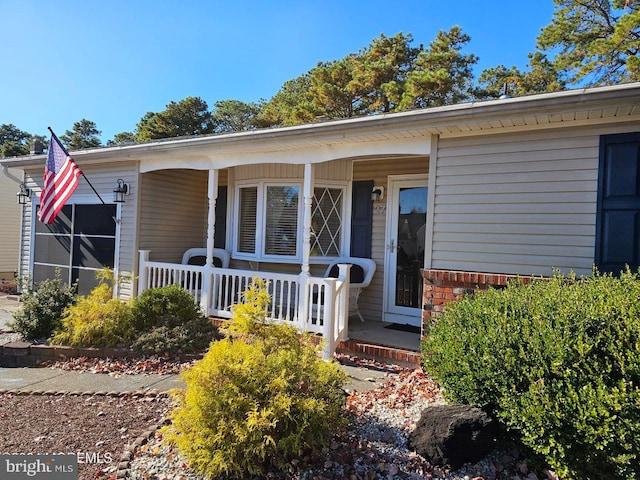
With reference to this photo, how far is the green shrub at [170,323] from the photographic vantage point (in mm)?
4773

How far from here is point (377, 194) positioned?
6215mm

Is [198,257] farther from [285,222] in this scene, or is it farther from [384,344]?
[384,344]

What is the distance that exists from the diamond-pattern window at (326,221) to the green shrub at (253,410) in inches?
145

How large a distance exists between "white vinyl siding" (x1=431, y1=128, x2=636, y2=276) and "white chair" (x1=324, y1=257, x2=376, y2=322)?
5.38 feet

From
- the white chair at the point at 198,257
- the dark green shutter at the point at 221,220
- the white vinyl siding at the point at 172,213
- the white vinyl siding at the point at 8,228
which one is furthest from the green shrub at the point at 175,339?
the white vinyl siding at the point at 8,228

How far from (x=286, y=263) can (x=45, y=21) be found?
17.8 feet

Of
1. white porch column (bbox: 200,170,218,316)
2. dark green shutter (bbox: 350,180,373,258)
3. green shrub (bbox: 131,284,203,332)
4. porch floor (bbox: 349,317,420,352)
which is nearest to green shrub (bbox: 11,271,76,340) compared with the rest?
green shrub (bbox: 131,284,203,332)

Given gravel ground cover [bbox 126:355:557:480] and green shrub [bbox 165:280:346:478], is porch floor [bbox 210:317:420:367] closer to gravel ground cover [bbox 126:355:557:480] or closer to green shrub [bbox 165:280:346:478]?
gravel ground cover [bbox 126:355:557:480]

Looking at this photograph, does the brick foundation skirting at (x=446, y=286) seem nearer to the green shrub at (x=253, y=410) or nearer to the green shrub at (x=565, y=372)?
the green shrub at (x=565, y=372)

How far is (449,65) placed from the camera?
16.5m

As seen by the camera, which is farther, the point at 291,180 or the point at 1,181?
the point at 1,181

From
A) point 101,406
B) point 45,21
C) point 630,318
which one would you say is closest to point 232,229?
point 101,406

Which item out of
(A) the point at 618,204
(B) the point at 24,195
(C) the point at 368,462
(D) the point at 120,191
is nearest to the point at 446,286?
(A) the point at 618,204

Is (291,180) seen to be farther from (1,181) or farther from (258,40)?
(1,181)
